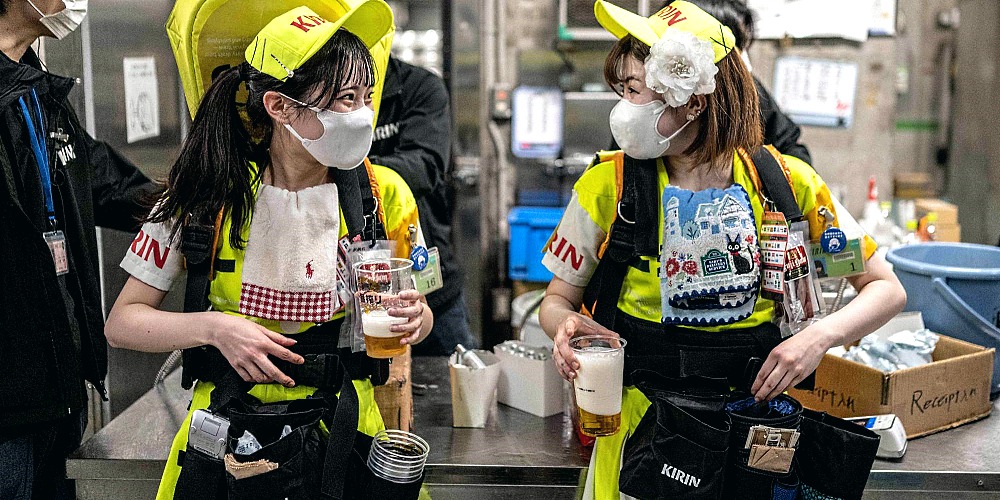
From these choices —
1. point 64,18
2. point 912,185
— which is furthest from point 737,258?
point 912,185

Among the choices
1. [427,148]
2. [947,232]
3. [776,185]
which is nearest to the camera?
[776,185]

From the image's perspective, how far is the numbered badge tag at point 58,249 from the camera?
85.8 inches

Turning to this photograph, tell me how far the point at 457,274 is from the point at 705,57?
1764 millimetres

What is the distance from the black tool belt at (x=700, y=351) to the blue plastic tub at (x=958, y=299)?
1.04 metres

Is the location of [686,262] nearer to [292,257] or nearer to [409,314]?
[409,314]

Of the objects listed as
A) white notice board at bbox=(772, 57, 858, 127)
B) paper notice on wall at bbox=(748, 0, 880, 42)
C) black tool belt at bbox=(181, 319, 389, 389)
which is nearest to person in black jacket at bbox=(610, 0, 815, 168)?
black tool belt at bbox=(181, 319, 389, 389)

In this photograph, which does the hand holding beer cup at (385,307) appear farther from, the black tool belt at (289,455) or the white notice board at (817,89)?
the white notice board at (817,89)

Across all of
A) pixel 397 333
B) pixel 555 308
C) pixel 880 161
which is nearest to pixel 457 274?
pixel 555 308

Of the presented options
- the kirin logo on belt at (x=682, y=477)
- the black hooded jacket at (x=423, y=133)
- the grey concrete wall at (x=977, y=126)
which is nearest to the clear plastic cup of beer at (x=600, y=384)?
the kirin logo on belt at (x=682, y=477)

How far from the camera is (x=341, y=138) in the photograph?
1921 mm

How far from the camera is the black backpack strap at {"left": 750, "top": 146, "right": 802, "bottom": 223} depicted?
2047 mm

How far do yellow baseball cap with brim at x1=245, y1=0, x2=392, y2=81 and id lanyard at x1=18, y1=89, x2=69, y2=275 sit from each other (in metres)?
0.63

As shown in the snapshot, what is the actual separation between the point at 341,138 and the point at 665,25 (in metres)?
0.73

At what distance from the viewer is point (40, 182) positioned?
2162mm
